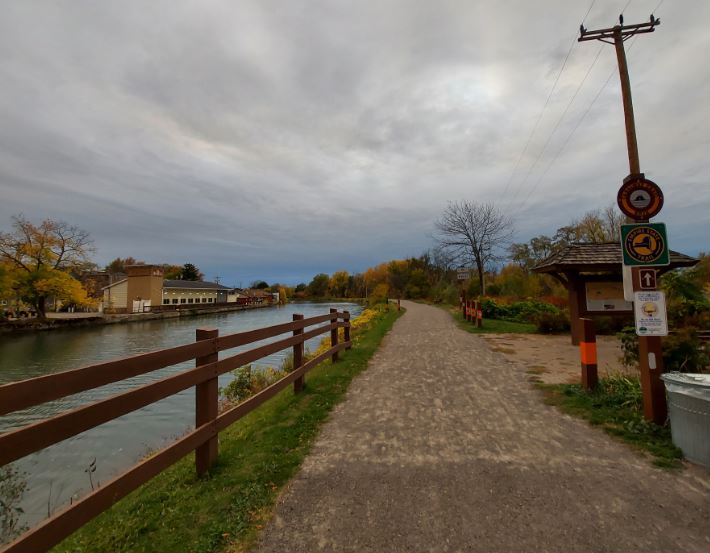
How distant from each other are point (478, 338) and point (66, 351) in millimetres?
22710

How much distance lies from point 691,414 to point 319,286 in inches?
4630

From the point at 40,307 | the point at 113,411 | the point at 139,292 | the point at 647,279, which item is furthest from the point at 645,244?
the point at 139,292

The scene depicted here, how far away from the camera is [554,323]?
45.1 feet

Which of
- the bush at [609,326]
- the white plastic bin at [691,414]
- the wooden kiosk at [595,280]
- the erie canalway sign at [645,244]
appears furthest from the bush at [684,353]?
the bush at [609,326]

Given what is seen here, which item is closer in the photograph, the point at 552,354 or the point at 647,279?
the point at 647,279

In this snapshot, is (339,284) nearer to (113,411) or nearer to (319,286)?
(319,286)

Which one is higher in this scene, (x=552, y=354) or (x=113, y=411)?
(x=113, y=411)

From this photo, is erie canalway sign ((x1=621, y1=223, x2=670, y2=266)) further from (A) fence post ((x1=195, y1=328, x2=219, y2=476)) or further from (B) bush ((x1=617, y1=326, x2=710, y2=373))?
(A) fence post ((x1=195, y1=328, x2=219, y2=476))

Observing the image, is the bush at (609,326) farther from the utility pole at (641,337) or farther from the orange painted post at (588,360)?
the utility pole at (641,337)

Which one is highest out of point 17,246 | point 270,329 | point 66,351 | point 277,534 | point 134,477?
point 17,246

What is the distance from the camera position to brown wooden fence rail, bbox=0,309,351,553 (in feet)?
5.80

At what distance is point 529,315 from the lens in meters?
18.4

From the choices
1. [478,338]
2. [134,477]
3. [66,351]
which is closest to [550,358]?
[478,338]

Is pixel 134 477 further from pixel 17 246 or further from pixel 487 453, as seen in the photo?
Answer: pixel 17 246
